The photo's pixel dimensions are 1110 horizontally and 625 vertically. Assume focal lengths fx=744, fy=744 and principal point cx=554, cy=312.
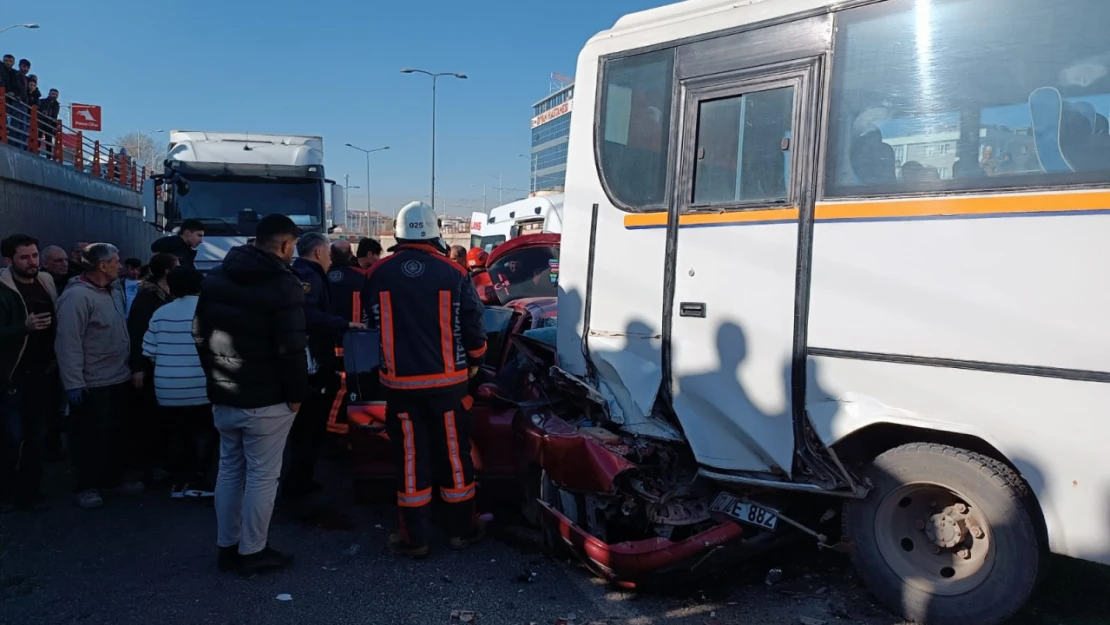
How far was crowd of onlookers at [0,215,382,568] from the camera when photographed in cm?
412

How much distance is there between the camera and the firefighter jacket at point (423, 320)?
4418 mm

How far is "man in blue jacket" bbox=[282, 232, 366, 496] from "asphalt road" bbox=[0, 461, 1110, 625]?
0.72 m

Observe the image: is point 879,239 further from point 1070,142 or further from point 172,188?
point 172,188

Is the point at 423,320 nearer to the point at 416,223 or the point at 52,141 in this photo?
the point at 416,223

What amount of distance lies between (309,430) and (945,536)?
4.19 meters

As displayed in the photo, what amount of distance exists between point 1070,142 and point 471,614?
344cm

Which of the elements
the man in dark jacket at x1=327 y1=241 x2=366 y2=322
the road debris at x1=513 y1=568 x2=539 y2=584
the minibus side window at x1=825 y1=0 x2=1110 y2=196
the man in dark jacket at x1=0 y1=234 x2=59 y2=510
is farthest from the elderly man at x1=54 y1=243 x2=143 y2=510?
the minibus side window at x1=825 y1=0 x2=1110 y2=196

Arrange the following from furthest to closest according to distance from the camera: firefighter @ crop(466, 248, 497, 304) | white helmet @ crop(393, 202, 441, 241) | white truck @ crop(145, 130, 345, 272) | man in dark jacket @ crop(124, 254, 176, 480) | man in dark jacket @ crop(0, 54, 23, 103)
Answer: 1. man in dark jacket @ crop(0, 54, 23, 103)
2. white truck @ crop(145, 130, 345, 272)
3. firefighter @ crop(466, 248, 497, 304)
4. man in dark jacket @ crop(124, 254, 176, 480)
5. white helmet @ crop(393, 202, 441, 241)

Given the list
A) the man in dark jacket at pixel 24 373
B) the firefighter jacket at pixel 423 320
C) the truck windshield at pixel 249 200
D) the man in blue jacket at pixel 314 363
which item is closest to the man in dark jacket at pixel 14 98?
the truck windshield at pixel 249 200

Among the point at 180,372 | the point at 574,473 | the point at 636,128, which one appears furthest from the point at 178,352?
the point at 636,128

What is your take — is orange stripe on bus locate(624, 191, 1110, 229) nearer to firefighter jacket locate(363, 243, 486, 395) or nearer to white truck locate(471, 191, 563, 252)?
firefighter jacket locate(363, 243, 486, 395)

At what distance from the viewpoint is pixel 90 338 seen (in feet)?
17.2

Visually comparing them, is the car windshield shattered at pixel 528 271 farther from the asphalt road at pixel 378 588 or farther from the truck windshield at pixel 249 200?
the truck windshield at pixel 249 200

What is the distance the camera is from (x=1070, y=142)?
3047mm
